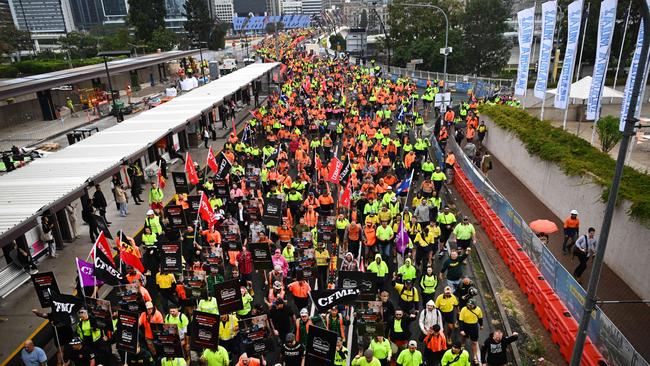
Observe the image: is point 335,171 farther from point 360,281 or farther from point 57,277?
point 57,277

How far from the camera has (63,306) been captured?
880cm

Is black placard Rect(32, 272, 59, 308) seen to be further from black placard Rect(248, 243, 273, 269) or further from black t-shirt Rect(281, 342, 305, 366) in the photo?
black t-shirt Rect(281, 342, 305, 366)

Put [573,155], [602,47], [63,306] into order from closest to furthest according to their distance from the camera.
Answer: [63,306] → [573,155] → [602,47]

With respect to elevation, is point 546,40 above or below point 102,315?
above

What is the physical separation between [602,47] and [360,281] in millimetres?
14377

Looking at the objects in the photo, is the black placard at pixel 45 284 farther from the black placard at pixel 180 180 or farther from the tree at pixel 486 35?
the tree at pixel 486 35

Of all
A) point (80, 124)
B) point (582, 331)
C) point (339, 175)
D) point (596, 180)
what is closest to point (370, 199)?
point (339, 175)

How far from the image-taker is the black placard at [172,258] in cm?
1054

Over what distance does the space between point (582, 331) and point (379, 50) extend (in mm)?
62312

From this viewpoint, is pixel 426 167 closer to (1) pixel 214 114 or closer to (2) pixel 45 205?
(2) pixel 45 205

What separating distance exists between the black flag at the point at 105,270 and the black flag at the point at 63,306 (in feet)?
3.34

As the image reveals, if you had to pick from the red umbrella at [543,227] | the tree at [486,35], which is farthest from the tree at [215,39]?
the red umbrella at [543,227]

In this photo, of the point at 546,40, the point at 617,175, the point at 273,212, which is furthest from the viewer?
Answer: the point at 546,40

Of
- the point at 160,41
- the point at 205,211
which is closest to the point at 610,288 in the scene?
the point at 205,211
